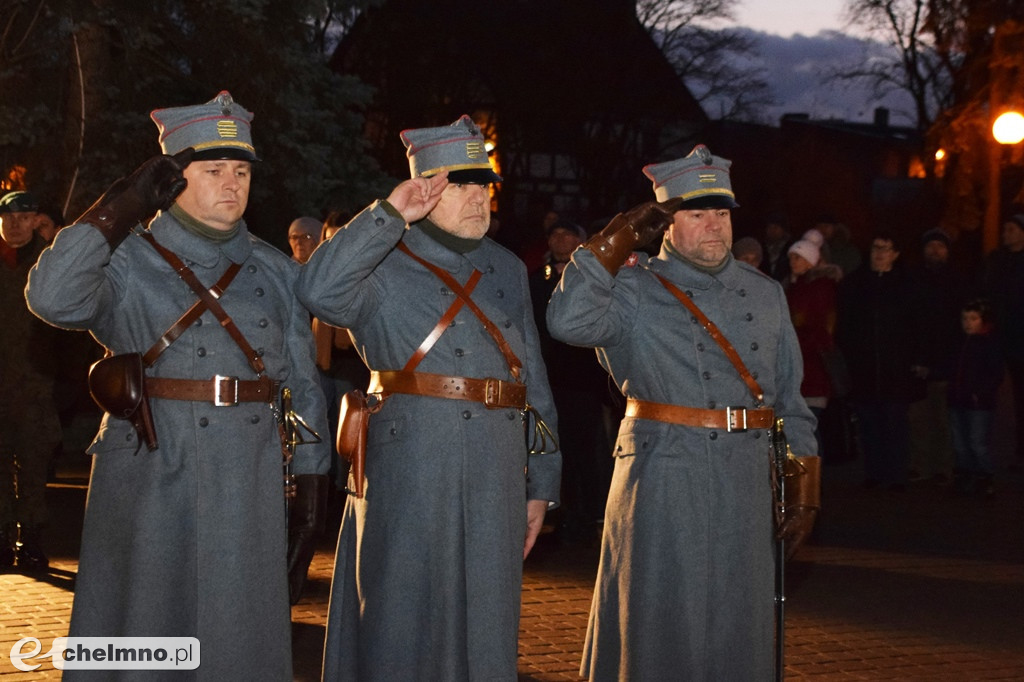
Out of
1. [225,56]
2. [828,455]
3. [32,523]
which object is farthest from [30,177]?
[828,455]

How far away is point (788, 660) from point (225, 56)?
11120 mm

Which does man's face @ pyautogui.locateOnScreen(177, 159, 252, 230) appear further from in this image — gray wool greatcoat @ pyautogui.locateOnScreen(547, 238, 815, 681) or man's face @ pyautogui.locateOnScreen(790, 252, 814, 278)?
man's face @ pyautogui.locateOnScreen(790, 252, 814, 278)

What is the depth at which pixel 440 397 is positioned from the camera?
6168mm

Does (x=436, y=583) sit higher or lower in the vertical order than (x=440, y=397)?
lower

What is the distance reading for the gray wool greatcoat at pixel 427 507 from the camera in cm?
604

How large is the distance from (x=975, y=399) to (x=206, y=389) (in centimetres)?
1027

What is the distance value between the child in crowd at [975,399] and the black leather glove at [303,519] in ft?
31.9

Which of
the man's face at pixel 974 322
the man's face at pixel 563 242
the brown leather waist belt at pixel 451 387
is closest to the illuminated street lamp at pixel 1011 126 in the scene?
the man's face at pixel 974 322

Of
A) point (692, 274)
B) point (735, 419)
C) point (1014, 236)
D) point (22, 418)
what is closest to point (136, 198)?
point (692, 274)

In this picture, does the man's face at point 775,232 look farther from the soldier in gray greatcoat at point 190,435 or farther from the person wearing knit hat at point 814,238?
the soldier in gray greatcoat at point 190,435

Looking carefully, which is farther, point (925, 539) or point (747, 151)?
point (747, 151)

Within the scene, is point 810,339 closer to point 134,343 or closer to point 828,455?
point 828,455

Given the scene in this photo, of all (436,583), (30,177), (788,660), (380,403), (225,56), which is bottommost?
(788,660)

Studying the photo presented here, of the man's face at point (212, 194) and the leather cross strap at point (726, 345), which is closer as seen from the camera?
the man's face at point (212, 194)
